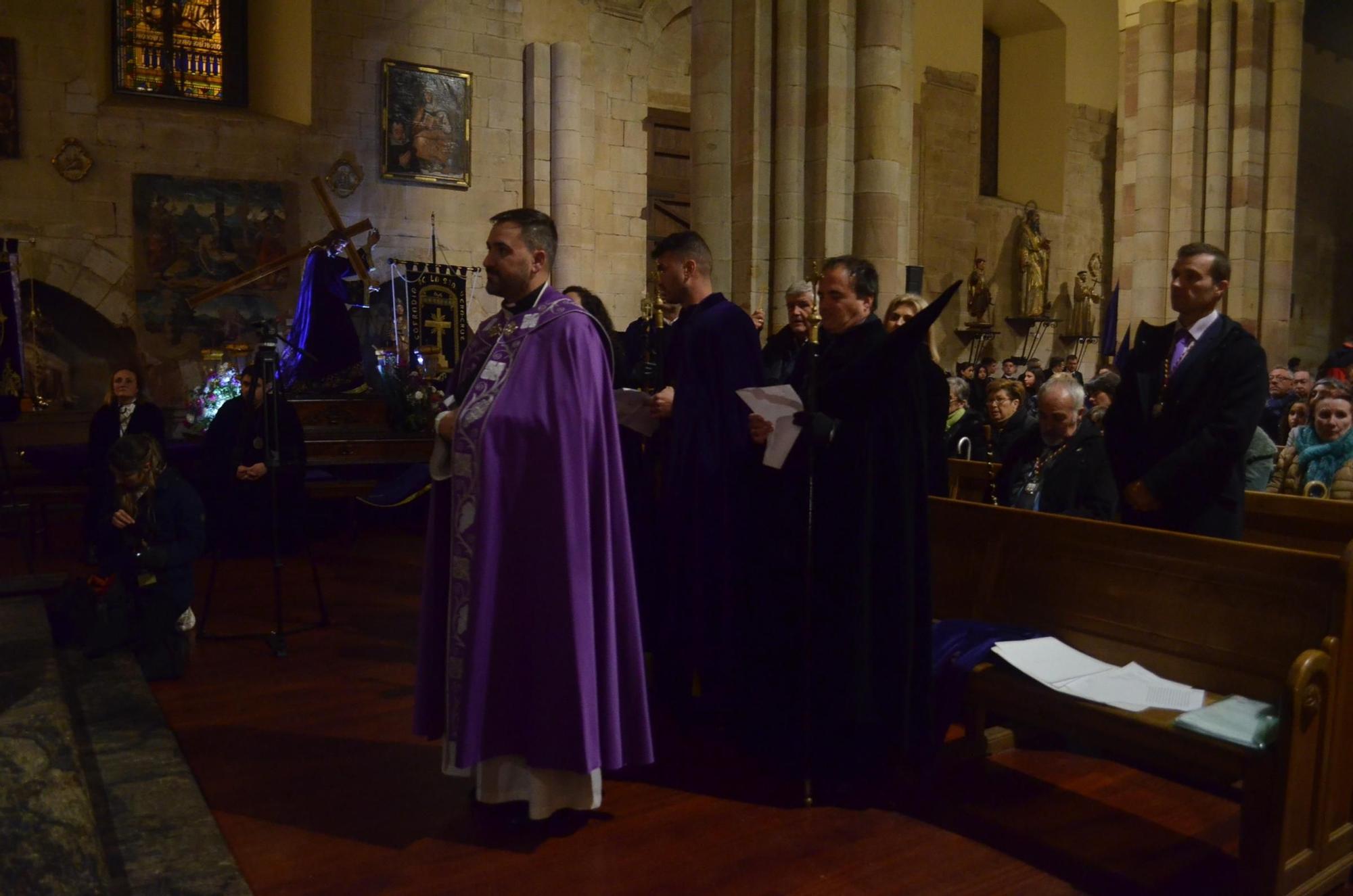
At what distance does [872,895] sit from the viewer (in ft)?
9.32

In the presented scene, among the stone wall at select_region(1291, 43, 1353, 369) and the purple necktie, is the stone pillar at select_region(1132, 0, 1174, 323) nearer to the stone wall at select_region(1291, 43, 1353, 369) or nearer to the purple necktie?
the stone wall at select_region(1291, 43, 1353, 369)

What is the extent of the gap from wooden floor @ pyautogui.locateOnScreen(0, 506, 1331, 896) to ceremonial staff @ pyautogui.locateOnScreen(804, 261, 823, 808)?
14cm

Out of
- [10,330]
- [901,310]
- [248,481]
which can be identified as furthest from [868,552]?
[10,330]

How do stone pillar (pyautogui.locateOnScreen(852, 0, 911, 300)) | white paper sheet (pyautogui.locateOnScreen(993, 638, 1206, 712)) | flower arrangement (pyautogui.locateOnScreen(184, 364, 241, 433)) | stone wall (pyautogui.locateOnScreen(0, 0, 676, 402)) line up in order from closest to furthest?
white paper sheet (pyautogui.locateOnScreen(993, 638, 1206, 712)) → stone pillar (pyautogui.locateOnScreen(852, 0, 911, 300)) → flower arrangement (pyautogui.locateOnScreen(184, 364, 241, 433)) → stone wall (pyautogui.locateOnScreen(0, 0, 676, 402))

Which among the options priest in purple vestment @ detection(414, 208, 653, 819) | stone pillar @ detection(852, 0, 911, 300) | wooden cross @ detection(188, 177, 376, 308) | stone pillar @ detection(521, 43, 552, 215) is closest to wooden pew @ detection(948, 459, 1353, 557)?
priest in purple vestment @ detection(414, 208, 653, 819)

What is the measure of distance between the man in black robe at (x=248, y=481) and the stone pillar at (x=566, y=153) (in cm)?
618

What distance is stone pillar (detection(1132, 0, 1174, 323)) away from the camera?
12898mm

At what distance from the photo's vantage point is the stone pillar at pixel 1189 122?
42.3 feet

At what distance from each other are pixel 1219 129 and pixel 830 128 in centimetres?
685

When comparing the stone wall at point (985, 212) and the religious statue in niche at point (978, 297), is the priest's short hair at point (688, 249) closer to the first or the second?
the stone wall at point (985, 212)

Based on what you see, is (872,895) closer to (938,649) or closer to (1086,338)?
(938,649)

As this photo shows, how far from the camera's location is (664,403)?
4.02 m

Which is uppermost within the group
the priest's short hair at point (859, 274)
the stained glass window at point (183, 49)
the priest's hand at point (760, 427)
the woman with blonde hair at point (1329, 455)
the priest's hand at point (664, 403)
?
the stained glass window at point (183, 49)

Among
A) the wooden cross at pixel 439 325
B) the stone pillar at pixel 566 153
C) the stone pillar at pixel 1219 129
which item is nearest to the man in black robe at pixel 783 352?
the wooden cross at pixel 439 325
